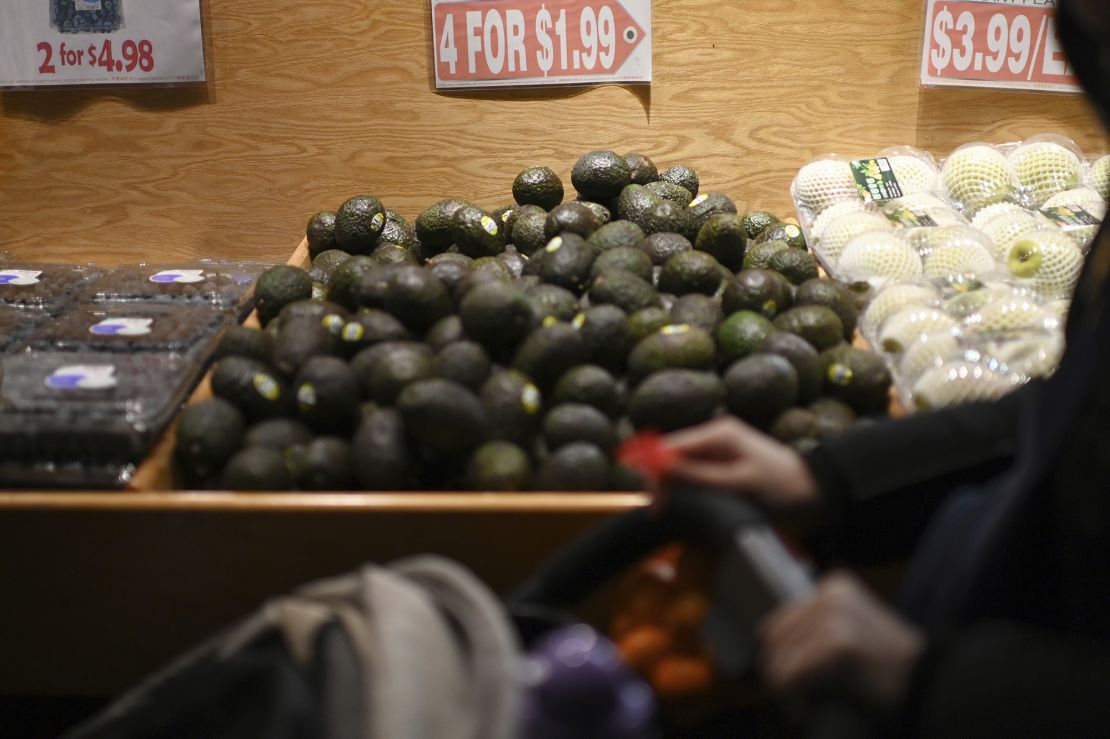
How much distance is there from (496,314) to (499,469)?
0.30 metres

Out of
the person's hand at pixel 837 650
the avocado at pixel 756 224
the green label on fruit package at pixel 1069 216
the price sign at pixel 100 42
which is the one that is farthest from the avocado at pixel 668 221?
the person's hand at pixel 837 650

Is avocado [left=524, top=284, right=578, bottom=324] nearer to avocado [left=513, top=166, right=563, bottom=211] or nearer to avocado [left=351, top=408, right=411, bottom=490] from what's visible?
avocado [left=351, top=408, right=411, bottom=490]

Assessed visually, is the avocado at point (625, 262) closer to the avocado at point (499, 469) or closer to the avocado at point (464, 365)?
the avocado at point (464, 365)

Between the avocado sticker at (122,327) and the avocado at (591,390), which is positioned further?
the avocado sticker at (122,327)

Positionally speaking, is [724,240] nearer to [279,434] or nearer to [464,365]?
[464,365]

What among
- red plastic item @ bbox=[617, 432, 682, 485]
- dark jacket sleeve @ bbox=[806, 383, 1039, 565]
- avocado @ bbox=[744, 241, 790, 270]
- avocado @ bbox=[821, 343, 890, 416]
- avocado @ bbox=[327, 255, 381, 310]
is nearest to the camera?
red plastic item @ bbox=[617, 432, 682, 485]

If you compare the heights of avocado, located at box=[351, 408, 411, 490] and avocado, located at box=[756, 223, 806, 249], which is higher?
avocado, located at box=[756, 223, 806, 249]

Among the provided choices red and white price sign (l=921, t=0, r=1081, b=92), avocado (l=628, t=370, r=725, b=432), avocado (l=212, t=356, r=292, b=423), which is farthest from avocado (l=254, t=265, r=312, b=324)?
red and white price sign (l=921, t=0, r=1081, b=92)

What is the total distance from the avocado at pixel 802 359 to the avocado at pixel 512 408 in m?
0.42

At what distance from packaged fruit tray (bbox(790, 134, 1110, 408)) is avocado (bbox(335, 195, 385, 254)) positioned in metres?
1.06

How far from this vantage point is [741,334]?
5.76 ft

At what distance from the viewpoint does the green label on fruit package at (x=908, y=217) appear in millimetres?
2336

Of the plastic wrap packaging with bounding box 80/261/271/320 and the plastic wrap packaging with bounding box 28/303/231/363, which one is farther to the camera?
the plastic wrap packaging with bounding box 80/261/271/320

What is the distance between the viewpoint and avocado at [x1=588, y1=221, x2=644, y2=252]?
211 centimetres
